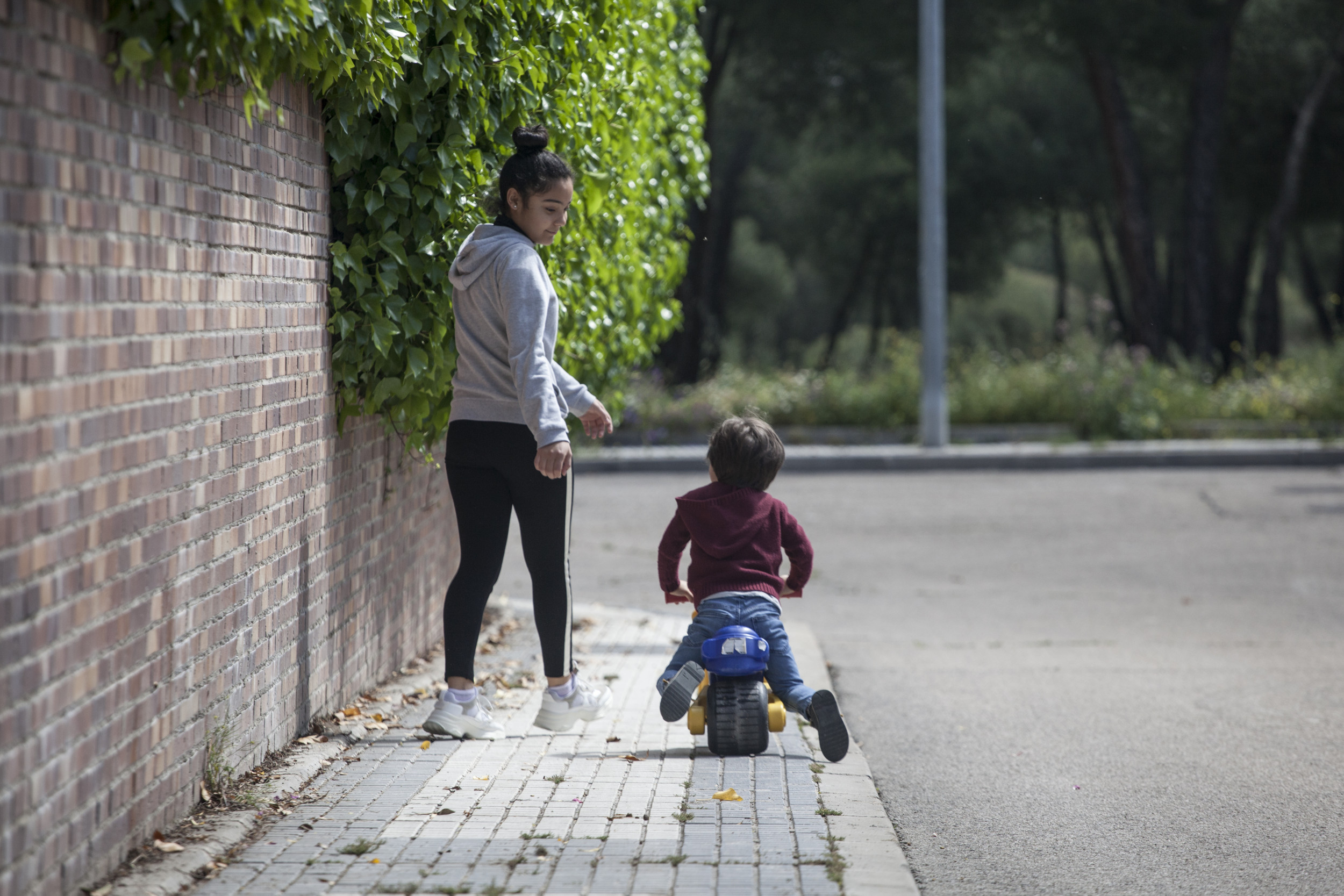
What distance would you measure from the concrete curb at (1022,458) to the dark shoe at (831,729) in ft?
37.1

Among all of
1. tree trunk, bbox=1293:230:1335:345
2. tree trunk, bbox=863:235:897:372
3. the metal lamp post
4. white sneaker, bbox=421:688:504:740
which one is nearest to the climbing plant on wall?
white sneaker, bbox=421:688:504:740

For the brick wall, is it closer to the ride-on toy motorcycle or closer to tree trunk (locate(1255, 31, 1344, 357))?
the ride-on toy motorcycle

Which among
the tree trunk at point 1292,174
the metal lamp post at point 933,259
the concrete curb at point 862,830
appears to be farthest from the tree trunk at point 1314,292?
the concrete curb at point 862,830

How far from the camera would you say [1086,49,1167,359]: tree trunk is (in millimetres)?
23891

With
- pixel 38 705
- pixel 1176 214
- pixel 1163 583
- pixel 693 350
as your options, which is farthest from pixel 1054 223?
pixel 38 705

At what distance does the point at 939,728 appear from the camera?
5.44m

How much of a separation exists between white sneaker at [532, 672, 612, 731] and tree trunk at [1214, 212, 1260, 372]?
95.2 ft

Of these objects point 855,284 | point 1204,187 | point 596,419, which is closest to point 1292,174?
point 1204,187

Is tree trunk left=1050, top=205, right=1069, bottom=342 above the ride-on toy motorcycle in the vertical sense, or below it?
above

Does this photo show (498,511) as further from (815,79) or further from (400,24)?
(815,79)

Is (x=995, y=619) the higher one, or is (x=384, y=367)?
(x=384, y=367)

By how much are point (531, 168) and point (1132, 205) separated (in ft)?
72.6

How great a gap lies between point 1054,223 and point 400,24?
3978 cm

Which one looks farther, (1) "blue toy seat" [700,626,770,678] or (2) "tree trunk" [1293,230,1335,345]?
(2) "tree trunk" [1293,230,1335,345]
